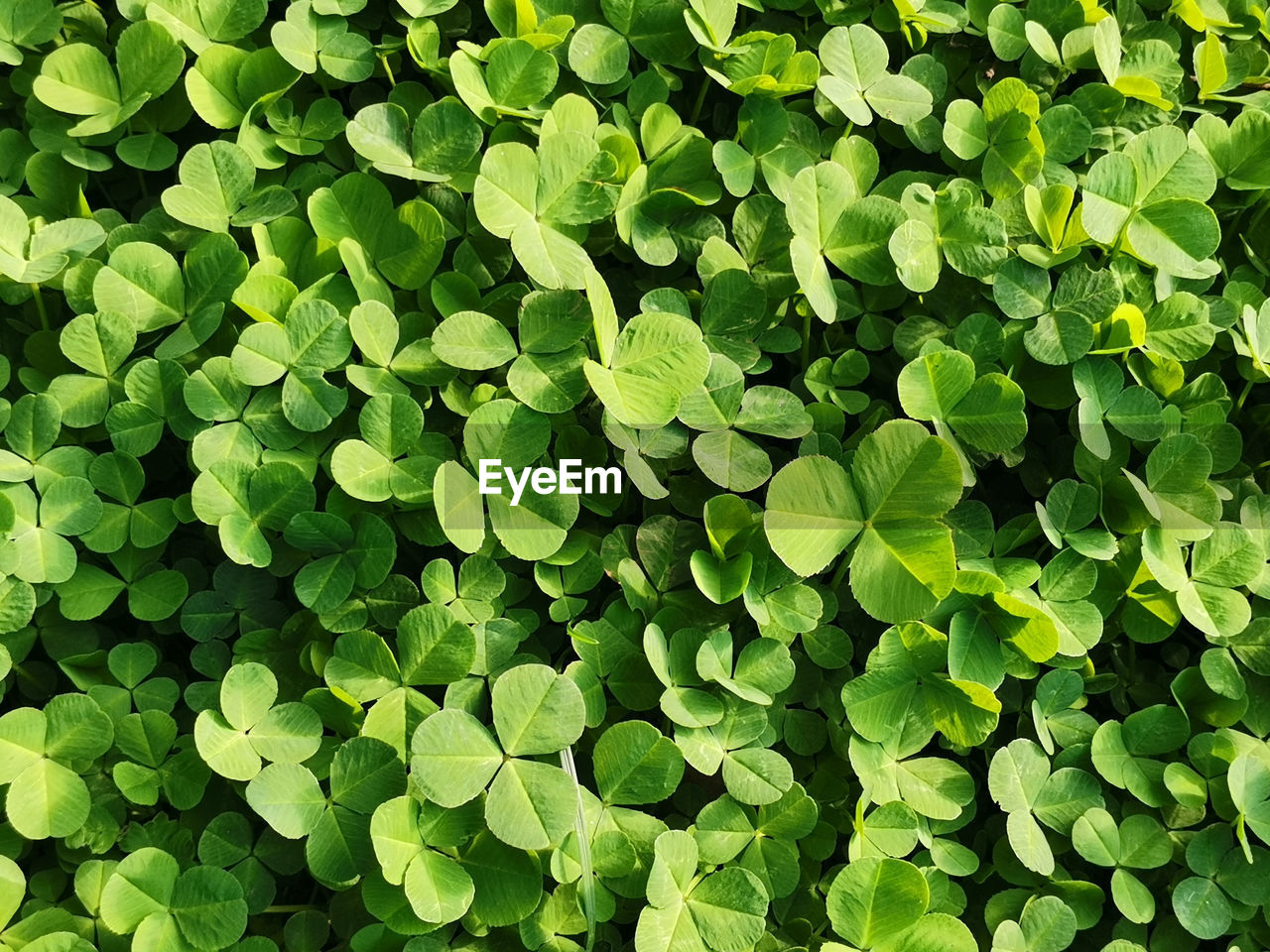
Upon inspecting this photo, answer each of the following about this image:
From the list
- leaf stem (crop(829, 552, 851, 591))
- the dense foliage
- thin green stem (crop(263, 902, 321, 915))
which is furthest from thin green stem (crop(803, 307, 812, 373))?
thin green stem (crop(263, 902, 321, 915))

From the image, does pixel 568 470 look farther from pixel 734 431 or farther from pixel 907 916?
pixel 907 916

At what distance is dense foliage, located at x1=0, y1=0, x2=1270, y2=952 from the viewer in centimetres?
140

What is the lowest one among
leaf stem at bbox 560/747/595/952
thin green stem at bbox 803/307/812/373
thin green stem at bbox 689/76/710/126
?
leaf stem at bbox 560/747/595/952

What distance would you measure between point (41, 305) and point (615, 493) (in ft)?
2.78

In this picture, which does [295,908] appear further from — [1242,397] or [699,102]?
[1242,397]

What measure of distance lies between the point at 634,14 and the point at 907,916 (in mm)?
1336

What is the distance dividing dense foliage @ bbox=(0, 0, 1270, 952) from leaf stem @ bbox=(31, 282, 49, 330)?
28mm

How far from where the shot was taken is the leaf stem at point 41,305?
61.5 inches

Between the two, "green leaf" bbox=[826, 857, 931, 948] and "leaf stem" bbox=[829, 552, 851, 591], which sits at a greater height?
"leaf stem" bbox=[829, 552, 851, 591]

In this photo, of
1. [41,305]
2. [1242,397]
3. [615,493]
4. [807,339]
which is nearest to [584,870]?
[615,493]

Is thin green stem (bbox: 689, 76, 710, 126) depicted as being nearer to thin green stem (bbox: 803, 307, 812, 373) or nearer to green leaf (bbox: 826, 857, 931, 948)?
thin green stem (bbox: 803, 307, 812, 373)

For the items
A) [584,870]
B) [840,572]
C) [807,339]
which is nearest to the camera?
[584,870]

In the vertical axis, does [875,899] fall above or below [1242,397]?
below

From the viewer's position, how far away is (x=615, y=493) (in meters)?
1.55
